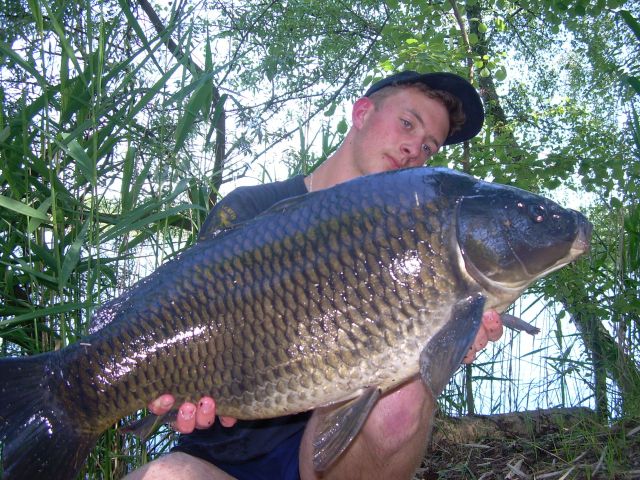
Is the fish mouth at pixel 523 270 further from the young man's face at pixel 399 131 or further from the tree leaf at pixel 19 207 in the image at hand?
the tree leaf at pixel 19 207

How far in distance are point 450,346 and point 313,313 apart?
31 centimetres

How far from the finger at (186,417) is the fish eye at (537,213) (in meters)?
0.93

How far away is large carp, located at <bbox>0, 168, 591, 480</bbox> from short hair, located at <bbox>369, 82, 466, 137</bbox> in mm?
1005

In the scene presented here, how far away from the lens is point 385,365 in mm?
1480

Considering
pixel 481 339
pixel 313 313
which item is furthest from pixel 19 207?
pixel 481 339

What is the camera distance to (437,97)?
8.17 ft

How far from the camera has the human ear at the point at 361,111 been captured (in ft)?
8.32

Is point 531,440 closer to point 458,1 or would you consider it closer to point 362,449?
point 362,449

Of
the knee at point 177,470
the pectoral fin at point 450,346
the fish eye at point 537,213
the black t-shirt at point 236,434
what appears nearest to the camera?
the pectoral fin at point 450,346

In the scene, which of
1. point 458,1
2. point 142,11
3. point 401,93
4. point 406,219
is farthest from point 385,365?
point 142,11

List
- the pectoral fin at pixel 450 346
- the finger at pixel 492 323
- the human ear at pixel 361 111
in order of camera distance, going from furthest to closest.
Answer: the human ear at pixel 361 111, the finger at pixel 492 323, the pectoral fin at pixel 450 346

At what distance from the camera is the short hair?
2.49 m

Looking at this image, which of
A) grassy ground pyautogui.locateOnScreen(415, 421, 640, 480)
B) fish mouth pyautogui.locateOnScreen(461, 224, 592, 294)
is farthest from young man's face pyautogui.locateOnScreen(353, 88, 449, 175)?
grassy ground pyautogui.locateOnScreen(415, 421, 640, 480)

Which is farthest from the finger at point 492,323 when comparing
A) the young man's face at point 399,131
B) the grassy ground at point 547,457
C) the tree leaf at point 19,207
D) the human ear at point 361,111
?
the tree leaf at point 19,207
